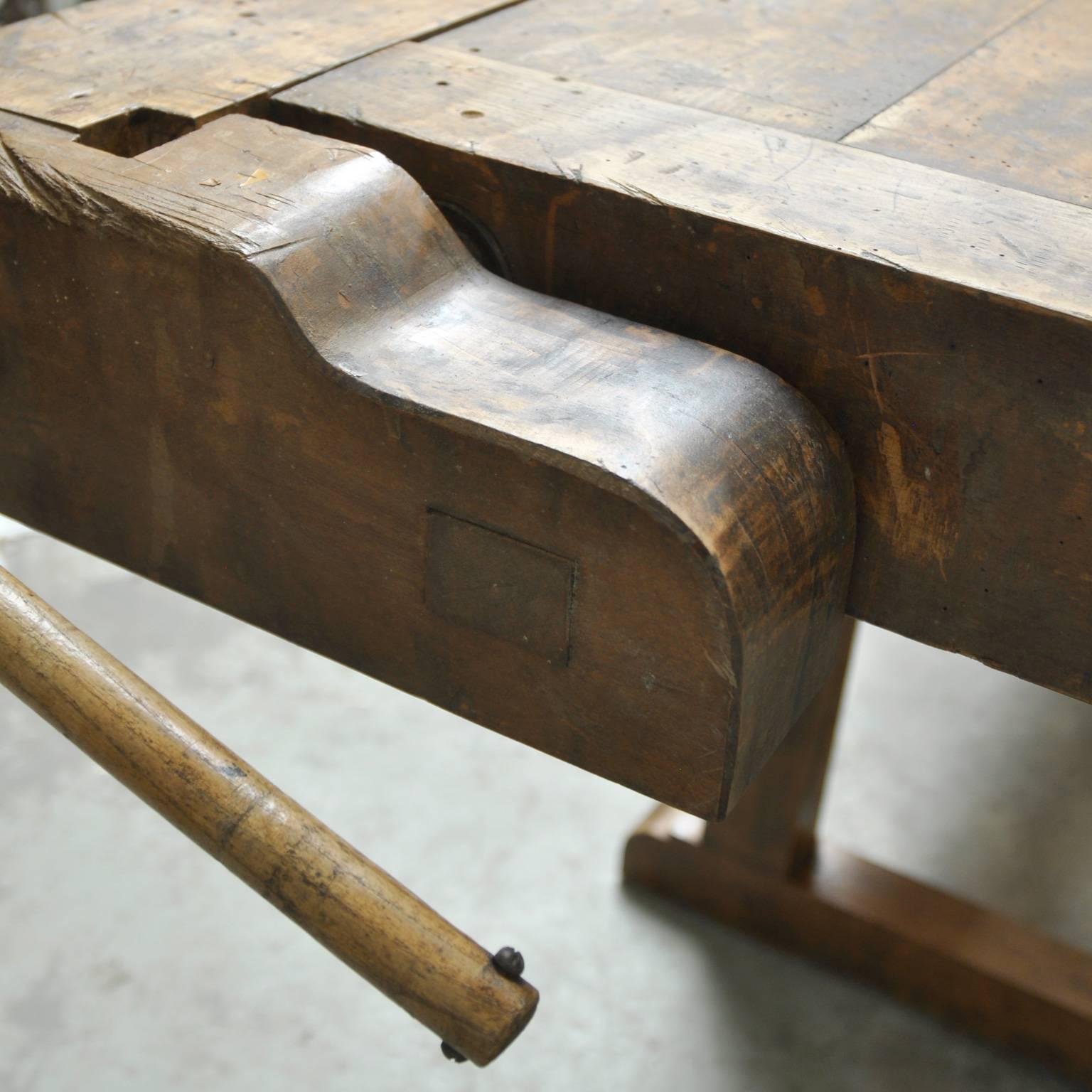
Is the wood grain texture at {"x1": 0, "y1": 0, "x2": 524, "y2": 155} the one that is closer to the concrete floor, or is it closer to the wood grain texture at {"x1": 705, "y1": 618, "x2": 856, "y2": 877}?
the wood grain texture at {"x1": 705, "y1": 618, "x2": 856, "y2": 877}

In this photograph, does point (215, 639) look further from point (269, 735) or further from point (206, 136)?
point (206, 136)

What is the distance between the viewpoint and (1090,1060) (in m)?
1.60

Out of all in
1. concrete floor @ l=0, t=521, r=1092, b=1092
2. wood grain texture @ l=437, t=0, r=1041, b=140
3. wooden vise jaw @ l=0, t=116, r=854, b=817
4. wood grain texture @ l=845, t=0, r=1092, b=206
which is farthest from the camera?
concrete floor @ l=0, t=521, r=1092, b=1092

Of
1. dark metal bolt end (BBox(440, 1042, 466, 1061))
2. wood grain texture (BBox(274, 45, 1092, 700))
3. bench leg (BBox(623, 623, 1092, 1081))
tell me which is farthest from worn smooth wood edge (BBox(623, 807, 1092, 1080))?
dark metal bolt end (BBox(440, 1042, 466, 1061))

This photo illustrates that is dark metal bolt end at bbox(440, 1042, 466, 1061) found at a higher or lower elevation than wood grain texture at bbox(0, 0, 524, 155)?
lower

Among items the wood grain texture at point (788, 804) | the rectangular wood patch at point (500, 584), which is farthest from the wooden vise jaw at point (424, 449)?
the wood grain texture at point (788, 804)

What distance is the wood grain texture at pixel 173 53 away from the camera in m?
0.96

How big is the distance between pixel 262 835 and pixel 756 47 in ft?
2.47

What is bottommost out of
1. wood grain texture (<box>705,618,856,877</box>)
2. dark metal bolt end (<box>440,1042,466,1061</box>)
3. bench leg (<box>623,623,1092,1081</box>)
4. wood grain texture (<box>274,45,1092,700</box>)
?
bench leg (<box>623,623,1092,1081</box>)

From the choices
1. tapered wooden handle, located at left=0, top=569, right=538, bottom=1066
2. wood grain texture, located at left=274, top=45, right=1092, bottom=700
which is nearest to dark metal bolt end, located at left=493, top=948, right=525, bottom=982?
tapered wooden handle, located at left=0, top=569, right=538, bottom=1066

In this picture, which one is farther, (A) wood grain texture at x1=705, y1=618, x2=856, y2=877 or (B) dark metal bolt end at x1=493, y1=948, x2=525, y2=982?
(A) wood grain texture at x1=705, y1=618, x2=856, y2=877

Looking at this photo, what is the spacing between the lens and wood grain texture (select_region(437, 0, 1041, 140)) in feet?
3.37

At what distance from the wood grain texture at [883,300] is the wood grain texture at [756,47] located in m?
0.10

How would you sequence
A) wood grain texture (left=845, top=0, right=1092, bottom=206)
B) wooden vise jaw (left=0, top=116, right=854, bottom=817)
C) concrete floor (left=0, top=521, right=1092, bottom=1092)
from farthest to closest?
concrete floor (left=0, top=521, right=1092, bottom=1092), wood grain texture (left=845, top=0, right=1092, bottom=206), wooden vise jaw (left=0, top=116, right=854, bottom=817)
